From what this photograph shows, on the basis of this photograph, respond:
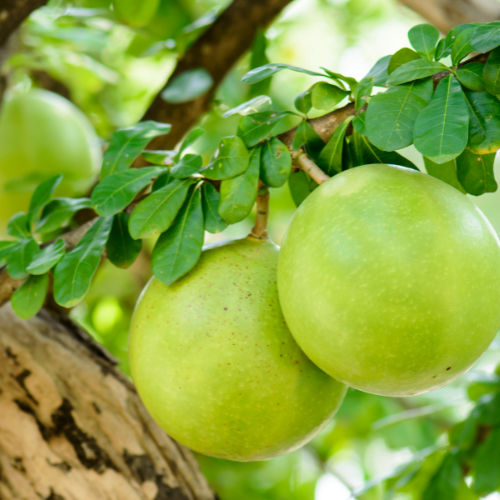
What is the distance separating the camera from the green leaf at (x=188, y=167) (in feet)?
2.37

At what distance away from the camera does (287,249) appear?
2.03ft

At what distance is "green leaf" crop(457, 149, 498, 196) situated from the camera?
2.17 feet

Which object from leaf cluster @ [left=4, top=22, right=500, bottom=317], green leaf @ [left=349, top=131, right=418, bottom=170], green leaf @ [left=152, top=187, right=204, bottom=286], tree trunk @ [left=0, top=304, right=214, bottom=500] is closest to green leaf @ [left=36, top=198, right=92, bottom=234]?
leaf cluster @ [left=4, top=22, right=500, bottom=317]

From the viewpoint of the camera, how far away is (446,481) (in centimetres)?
111

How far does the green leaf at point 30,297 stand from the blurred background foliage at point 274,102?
0.68 metres

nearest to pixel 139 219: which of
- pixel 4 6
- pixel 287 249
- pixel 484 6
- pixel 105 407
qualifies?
pixel 287 249

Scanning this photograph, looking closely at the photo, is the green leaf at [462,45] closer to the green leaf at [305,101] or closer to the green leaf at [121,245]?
the green leaf at [305,101]

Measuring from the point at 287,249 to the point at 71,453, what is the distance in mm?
638

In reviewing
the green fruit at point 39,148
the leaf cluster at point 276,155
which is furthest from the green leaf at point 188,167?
the green fruit at point 39,148

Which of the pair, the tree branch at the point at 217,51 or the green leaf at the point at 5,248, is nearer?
the green leaf at the point at 5,248

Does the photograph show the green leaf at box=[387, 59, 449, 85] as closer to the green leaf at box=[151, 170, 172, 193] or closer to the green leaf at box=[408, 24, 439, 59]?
the green leaf at box=[408, 24, 439, 59]

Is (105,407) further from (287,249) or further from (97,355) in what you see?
(287,249)

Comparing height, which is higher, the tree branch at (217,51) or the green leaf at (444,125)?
the green leaf at (444,125)

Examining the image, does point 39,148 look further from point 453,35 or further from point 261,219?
point 453,35
